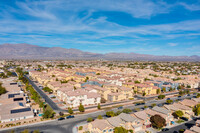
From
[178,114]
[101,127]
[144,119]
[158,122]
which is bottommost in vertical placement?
[178,114]

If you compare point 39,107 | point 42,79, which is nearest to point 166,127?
point 39,107

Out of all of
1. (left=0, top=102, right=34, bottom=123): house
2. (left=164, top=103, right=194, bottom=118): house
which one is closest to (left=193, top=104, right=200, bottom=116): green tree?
(left=164, top=103, right=194, bottom=118): house

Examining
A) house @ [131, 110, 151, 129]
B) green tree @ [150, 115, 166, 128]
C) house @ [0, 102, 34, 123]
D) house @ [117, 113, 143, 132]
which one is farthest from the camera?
house @ [0, 102, 34, 123]

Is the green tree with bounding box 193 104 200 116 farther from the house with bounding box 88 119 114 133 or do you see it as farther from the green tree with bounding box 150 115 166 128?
the house with bounding box 88 119 114 133

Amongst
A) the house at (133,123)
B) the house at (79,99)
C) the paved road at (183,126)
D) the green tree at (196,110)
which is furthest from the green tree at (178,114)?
the house at (79,99)

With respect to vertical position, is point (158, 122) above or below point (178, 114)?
above

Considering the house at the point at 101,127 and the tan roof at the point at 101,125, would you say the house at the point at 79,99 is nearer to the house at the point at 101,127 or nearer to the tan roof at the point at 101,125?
the house at the point at 101,127

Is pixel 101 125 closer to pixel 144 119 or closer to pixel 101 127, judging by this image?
pixel 101 127

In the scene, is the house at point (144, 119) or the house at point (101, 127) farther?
the house at point (144, 119)

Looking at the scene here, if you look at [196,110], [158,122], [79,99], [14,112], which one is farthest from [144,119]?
[14,112]

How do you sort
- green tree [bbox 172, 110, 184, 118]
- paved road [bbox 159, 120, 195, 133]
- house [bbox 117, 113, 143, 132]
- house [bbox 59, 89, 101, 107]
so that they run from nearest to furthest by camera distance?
1. house [bbox 117, 113, 143, 132]
2. paved road [bbox 159, 120, 195, 133]
3. green tree [bbox 172, 110, 184, 118]
4. house [bbox 59, 89, 101, 107]

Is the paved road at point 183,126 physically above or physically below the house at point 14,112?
below
